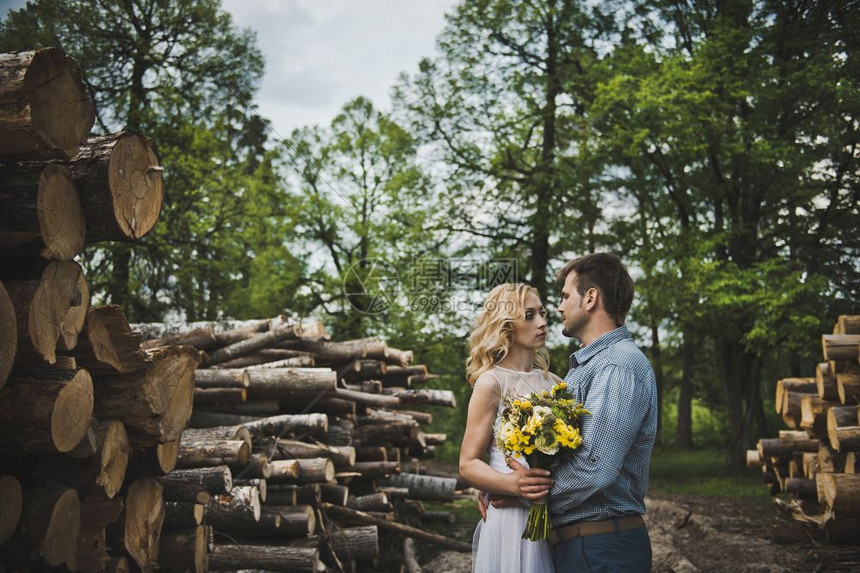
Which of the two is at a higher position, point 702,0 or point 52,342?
point 702,0

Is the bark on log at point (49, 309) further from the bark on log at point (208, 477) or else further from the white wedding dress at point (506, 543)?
the white wedding dress at point (506, 543)

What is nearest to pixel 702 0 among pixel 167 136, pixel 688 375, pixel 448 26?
pixel 448 26

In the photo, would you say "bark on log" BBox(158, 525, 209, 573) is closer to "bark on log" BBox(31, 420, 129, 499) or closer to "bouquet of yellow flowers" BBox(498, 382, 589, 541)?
"bark on log" BBox(31, 420, 129, 499)

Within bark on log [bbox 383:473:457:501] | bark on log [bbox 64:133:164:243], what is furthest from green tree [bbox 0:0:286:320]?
bark on log [bbox 64:133:164:243]

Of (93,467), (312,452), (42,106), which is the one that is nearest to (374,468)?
(312,452)

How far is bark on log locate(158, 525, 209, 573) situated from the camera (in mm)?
5787

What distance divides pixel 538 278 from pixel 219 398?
12794mm

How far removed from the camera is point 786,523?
10.4 m

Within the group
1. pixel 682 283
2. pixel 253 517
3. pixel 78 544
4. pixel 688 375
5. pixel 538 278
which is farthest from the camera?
pixel 688 375

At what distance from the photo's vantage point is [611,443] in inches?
121

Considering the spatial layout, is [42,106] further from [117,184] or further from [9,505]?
[9,505]

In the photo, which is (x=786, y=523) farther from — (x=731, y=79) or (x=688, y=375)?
(x=688, y=375)

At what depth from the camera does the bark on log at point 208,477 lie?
6108mm

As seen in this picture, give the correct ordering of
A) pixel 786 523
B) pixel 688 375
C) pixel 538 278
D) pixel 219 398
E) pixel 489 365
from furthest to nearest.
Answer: pixel 688 375 < pixel 538 278 < pixel 786 523 < pixel 219 398 < pixel 489 365
